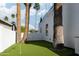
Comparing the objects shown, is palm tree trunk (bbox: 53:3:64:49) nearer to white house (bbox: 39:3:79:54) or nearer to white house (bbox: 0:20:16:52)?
white house (bbox: 39:3:79:54)

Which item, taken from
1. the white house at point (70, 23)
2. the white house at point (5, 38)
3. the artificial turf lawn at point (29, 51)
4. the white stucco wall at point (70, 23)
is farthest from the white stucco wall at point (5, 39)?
the white stucco wall at point (70, 23)

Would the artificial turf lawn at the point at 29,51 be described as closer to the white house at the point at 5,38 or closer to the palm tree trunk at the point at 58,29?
the white house at the point at 5,38

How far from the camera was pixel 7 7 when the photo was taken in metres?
9.49

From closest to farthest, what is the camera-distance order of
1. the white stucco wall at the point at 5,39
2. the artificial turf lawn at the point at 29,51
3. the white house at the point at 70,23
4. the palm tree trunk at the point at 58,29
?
the artificial turf lawn at the point at 29,51
the white stucco wall at the point at 5,39
the white house at the point at 70,23
the palm tree trunk at the point at 58,29

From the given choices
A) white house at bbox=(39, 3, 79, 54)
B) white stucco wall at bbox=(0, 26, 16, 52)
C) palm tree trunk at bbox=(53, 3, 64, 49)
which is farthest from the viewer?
palm tree trunk at bbox=(53, 3, 64, 49)

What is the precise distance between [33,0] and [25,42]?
252 cm

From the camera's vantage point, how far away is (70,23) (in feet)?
38.4

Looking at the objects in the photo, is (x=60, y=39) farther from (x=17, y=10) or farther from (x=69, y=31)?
(x=17, y=10)

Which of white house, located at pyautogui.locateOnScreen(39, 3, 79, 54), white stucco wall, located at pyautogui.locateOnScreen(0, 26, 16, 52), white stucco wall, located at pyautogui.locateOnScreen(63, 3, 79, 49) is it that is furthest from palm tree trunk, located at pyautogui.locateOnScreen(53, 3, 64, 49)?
white stucco wall, located at pyautogui.locateOnScreen(0, 26, 16, 52)

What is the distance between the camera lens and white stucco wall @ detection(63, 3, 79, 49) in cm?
1088

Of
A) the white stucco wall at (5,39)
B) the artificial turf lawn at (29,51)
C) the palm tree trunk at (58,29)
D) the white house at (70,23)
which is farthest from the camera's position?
the palm tree trunk at (58,29)

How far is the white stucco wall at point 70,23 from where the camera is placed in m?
10.9

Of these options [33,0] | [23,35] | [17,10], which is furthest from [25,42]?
[33,0]

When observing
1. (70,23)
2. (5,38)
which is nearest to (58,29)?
(70,23)
